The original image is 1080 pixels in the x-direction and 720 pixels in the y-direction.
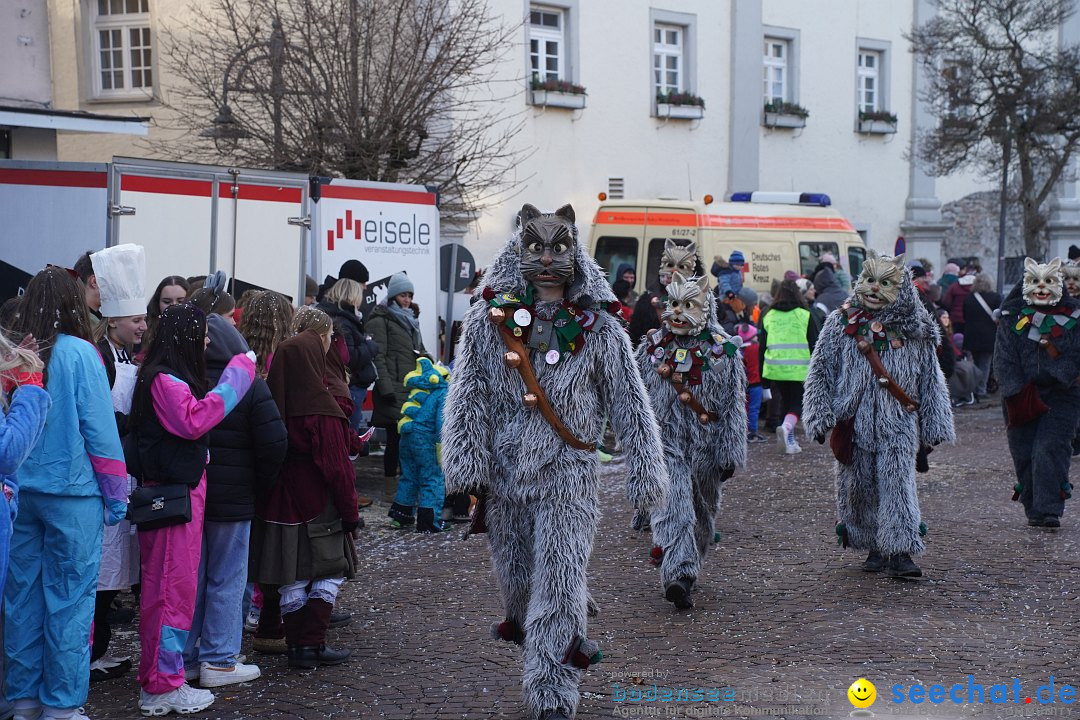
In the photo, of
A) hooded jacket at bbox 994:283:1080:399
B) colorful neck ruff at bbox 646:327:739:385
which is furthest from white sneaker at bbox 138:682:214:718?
hooded jacket at bbox 994:283:1080:399

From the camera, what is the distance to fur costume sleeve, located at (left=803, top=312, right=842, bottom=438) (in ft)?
28.4

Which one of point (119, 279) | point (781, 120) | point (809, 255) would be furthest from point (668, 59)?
point (119, 279)

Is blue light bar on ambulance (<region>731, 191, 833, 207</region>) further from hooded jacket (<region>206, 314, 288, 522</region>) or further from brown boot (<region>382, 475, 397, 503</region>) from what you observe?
hooded jacket (<region>206, 314, 288, 522</region>)

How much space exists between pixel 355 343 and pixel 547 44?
13179mm

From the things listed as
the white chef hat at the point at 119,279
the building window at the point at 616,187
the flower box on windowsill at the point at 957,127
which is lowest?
the white chef hat at the point at 119,279

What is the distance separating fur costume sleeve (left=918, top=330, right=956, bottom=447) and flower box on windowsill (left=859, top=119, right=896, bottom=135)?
19913 millimetres

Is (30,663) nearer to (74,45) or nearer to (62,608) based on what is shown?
(62,608)

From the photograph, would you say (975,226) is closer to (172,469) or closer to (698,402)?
(698,402)

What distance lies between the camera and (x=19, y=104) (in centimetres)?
1374

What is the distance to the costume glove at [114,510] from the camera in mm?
5625

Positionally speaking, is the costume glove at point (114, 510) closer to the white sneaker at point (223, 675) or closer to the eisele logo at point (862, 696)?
the white sneaker at point (223, 675)

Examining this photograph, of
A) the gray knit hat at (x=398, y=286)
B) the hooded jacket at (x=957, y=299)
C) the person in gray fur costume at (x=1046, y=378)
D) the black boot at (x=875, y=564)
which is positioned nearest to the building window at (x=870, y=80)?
the hooded jacket at (x=957, y=299)

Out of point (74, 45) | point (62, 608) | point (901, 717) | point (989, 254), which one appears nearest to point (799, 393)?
point (901, 717)

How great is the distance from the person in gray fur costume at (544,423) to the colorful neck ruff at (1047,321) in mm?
5268
